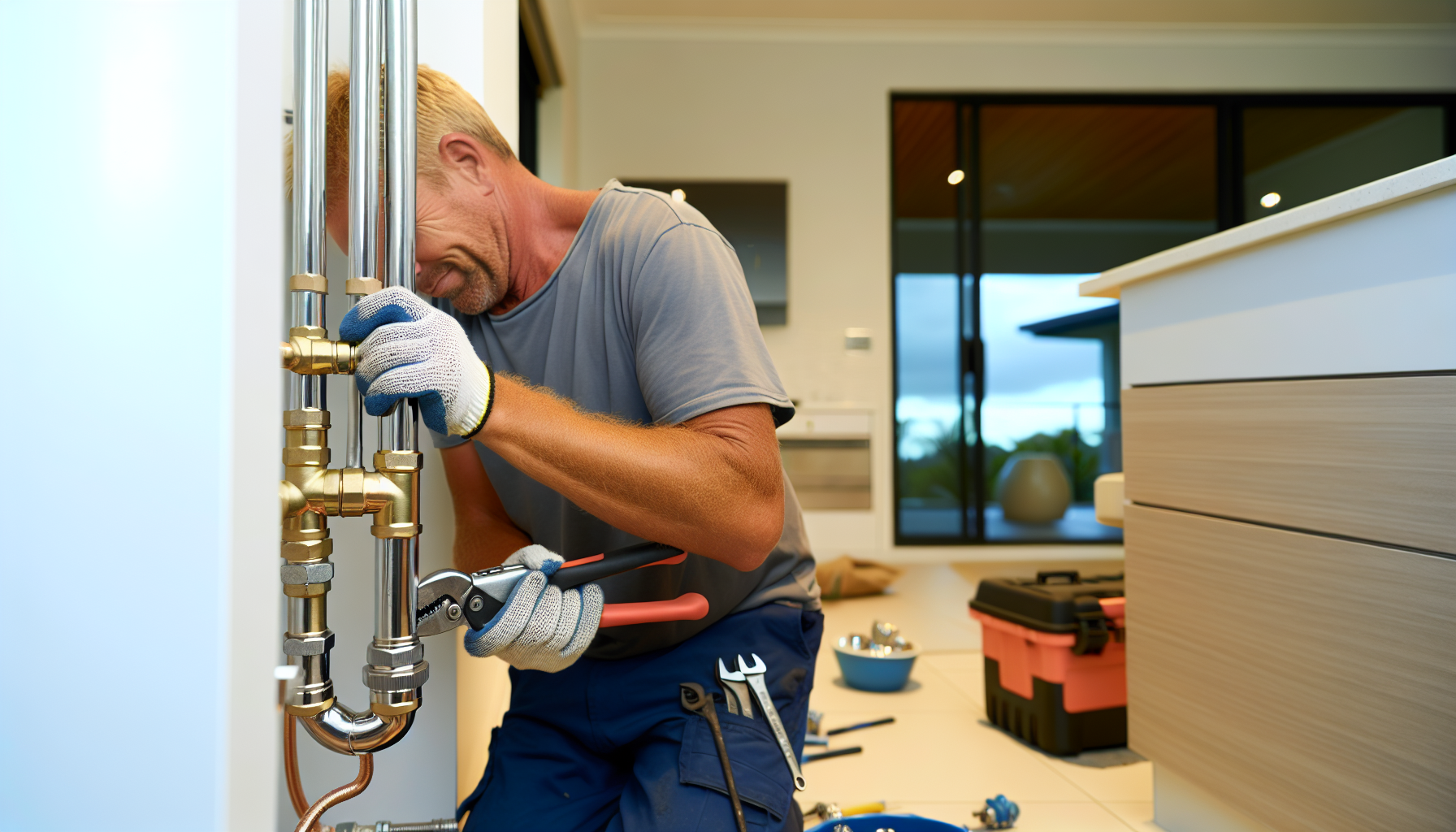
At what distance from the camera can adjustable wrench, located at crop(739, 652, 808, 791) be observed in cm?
83

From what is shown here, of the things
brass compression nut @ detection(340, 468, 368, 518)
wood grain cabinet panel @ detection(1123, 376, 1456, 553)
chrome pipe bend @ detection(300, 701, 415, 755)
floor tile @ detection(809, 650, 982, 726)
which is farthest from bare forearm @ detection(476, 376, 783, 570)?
floor tile @ detection(809, 650, 982, 726)

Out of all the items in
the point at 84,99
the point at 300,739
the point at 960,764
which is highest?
the point at 84,99

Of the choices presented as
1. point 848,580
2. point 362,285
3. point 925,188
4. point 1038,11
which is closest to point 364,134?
point 362,285

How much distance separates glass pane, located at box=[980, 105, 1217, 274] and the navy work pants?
372cm

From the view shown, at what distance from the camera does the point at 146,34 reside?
0.95 feet

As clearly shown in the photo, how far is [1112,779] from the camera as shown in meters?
1.54

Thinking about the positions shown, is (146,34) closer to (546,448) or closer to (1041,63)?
(546,448)

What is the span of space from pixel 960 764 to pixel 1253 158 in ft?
14.1

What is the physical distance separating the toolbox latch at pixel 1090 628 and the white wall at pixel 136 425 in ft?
5.26

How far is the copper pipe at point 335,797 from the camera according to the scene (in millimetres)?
538

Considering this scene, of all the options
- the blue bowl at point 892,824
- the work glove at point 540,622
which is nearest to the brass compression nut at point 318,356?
the work glove at point 540,622

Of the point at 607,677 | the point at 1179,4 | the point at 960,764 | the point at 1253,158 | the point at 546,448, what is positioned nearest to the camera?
the point at 546,448

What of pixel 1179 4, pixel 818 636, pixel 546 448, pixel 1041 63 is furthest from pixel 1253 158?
pixel 546 448

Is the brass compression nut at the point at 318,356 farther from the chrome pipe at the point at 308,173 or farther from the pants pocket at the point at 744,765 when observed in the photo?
the pants pocket at the point at 744,765
